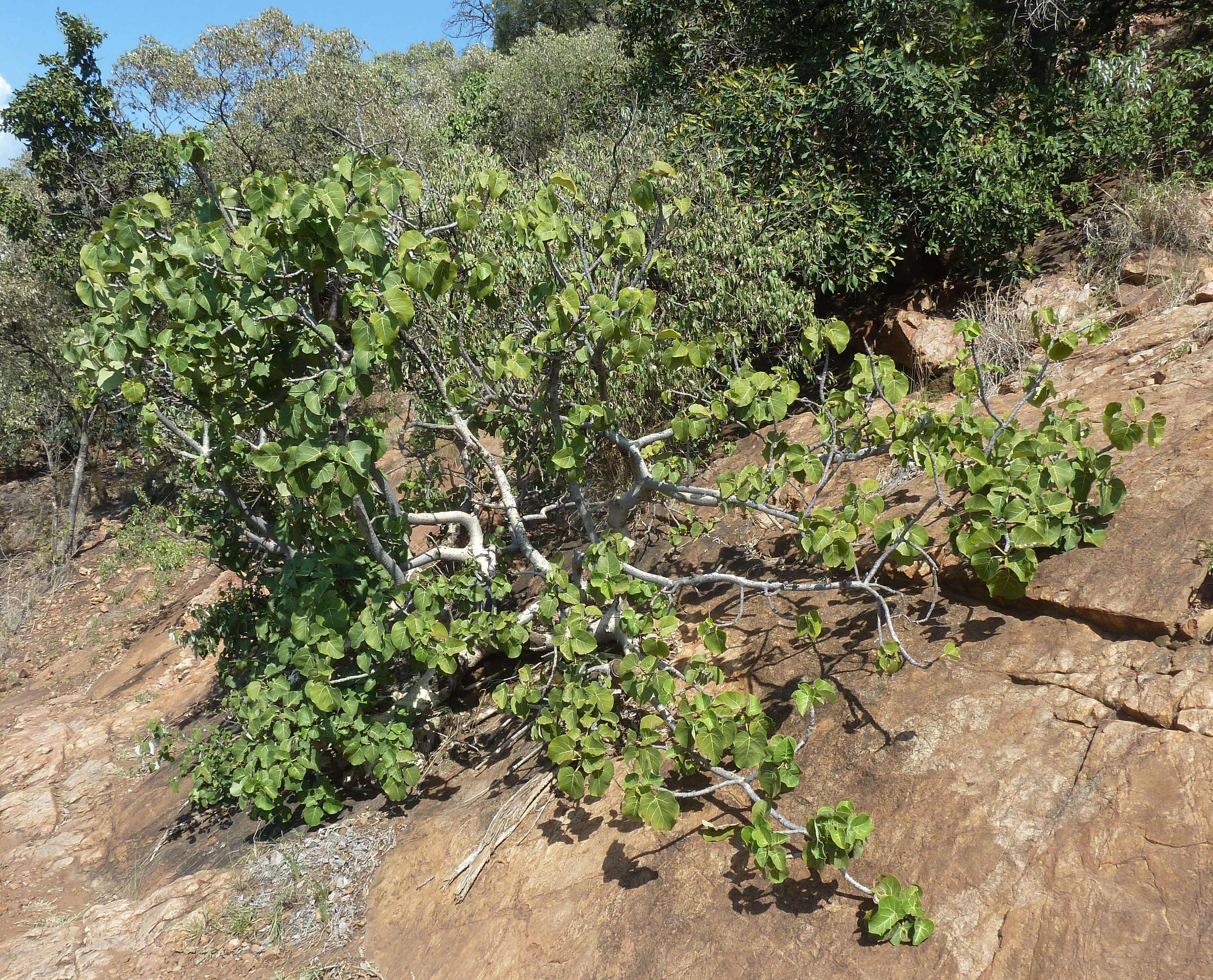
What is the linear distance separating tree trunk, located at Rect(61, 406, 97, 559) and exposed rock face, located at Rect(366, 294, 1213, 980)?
10044 mm

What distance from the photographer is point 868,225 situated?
7133 mm

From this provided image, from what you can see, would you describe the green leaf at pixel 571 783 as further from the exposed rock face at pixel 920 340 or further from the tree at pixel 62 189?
the tree at pixel 62 189

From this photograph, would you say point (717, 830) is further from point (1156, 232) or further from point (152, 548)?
point (152, 548)

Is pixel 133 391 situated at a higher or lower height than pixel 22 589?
higher

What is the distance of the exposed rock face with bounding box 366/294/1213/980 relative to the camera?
221 centimetres

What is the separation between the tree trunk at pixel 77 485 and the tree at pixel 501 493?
318 inches

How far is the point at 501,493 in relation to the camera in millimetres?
4465

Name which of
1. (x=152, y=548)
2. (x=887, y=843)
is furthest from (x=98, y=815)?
(x=887, y=843)

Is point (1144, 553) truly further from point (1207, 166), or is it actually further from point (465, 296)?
point (1207, 166)

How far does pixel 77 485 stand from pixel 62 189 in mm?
3978

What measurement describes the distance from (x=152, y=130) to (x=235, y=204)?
1108 cm

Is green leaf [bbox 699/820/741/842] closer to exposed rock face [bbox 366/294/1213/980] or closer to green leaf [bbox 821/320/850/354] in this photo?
exposed rock face [bbox 366/294/1213/980]

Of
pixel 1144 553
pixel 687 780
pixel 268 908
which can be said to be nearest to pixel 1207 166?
pixel 1144 553

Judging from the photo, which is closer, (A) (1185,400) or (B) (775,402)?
(B) (775,402)
